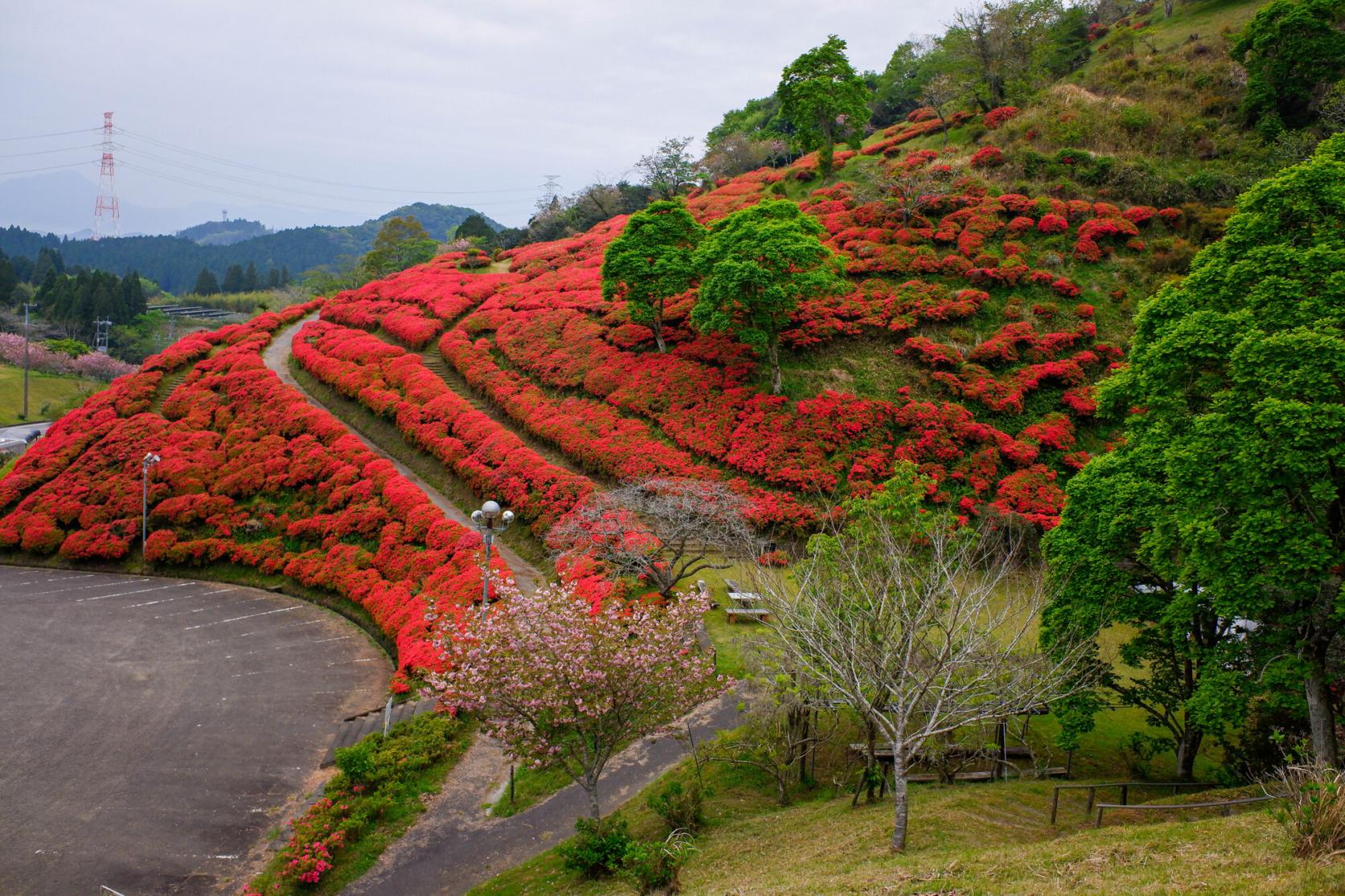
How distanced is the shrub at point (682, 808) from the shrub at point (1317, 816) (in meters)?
8.90

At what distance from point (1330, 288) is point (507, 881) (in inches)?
685

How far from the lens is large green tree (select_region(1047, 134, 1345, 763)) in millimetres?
10539

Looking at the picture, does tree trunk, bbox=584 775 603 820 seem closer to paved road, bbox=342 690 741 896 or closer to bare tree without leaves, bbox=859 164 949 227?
paved road, bbox=342 690 741 896

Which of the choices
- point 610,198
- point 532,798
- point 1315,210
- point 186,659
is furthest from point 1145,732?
point 610,198

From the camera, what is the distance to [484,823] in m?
14.8

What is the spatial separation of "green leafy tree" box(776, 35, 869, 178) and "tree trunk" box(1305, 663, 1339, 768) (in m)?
46.2

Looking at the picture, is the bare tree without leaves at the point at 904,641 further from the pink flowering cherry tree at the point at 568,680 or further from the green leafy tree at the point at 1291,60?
the green leafy tree at the point at 1291,60

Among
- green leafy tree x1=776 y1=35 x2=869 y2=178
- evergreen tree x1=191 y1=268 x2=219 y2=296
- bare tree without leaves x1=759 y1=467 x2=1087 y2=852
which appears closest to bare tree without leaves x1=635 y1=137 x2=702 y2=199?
green leafy tree x1=776 y1=35 x2=869 y2=178

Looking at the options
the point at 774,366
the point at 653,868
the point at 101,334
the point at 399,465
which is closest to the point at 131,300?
the point at 101,334

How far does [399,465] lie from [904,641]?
28150mm

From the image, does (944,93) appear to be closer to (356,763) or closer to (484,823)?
(484,823)

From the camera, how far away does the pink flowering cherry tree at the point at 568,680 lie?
1201 centimetres

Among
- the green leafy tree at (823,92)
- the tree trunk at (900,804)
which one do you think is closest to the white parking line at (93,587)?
the tree trunk at (900,804)

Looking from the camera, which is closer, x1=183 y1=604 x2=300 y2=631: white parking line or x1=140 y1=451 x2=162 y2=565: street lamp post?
x1=183 y1=604 x2=300 y2=631: white parking line
